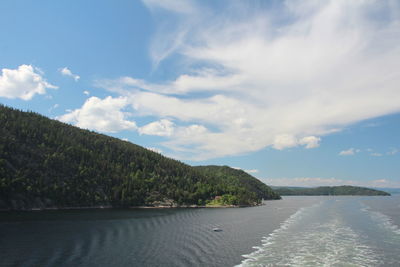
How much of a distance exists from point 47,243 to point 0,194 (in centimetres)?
10630

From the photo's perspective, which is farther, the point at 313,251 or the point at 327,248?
the point at 327,248

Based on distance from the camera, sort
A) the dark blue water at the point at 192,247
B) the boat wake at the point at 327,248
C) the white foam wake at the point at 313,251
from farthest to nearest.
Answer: the boat wake at the point at 327,248 < the white foam wake at the point at 313,251 < the dark blue water at the point at 192,247

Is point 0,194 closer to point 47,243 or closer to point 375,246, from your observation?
point 47,243

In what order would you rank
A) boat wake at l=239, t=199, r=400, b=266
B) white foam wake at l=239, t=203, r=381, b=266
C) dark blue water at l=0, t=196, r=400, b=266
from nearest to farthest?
dark blue water at l=0, t=196, r=400, b=266 < white foam wake at l=239, t=203, r=381, b=266 < boat wake at l=239, t=199, r=400, b=266

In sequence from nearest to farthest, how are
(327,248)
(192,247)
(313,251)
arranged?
(313,251) → (327,248) → (192,247)

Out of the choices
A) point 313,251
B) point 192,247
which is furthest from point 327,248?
point 192,247

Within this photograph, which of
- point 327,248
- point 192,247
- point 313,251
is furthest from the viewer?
point 192,247

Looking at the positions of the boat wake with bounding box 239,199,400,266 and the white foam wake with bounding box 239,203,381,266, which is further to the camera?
the boat wake with bounding box 239,199,400,266

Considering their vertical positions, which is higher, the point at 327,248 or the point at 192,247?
the point at 192,247

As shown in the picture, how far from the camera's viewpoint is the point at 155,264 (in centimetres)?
5081

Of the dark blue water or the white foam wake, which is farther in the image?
the white foam wake

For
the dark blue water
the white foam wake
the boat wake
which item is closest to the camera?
the dark blue water

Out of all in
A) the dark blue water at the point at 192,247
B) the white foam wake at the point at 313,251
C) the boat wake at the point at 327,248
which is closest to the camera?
the dark blue water at the point at 192,247

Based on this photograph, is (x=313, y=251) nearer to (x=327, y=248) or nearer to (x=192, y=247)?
(x=327, y=248)
